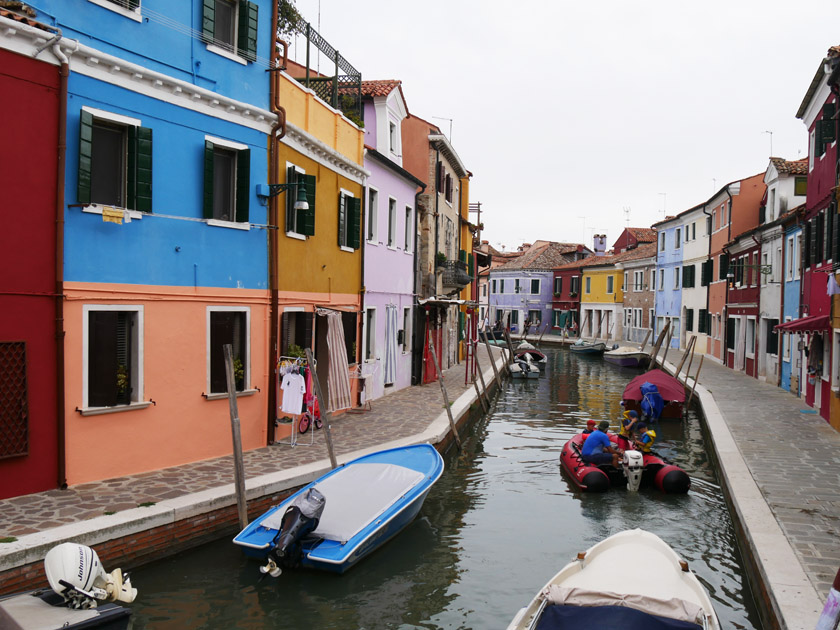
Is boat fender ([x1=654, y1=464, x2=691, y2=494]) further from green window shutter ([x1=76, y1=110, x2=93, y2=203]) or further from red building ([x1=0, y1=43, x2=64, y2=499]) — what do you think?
green window shutter ([x1=76, y1=110, x2=93, y2=203])

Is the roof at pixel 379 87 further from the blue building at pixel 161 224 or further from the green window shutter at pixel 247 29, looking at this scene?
the green window shutter at pixel 247 29

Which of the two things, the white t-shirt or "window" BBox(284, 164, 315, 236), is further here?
"window" BBox(284, 164, 315, 236)

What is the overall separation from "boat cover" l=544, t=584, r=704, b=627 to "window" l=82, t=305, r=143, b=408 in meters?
6.84

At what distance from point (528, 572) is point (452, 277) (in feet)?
61.0

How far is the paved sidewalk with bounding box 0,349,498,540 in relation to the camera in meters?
8.38

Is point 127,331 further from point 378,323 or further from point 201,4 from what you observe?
point 378,323

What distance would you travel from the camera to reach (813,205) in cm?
1914

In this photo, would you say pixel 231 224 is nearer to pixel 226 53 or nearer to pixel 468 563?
pixel 226 53

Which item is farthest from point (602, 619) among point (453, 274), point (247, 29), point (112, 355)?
point (453, 274)

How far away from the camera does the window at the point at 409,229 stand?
23.0 meters

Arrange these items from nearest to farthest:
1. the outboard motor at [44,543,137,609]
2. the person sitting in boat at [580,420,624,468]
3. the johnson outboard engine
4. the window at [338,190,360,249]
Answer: the outboard motor at [44,543,137,609]
the johnson outboard engine
the person sitting in boat at [580,420,624,468]
the window at [338,190,360,249]

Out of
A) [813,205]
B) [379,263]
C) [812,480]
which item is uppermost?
[813,205]

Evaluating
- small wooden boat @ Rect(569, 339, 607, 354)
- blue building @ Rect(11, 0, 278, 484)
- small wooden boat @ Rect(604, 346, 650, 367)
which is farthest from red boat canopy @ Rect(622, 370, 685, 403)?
small wooden boat @ Rect(569, 339, 607, 354)

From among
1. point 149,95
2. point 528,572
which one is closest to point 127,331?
point 149,95
